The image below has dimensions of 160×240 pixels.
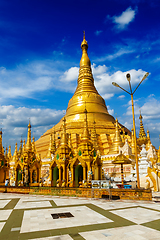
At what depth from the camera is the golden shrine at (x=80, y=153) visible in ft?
56.5

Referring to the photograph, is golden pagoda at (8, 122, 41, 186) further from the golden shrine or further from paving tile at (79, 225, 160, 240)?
paving tile at (79, 225, 160, 240)

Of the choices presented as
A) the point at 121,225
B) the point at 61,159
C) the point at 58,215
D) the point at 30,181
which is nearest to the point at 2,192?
the point at 30,181

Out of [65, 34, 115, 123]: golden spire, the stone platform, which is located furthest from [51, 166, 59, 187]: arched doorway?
[65, 34, 115, 123]: golden spire

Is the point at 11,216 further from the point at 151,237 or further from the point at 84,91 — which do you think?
the point at 84,91

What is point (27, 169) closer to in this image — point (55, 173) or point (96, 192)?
point (55, 173)

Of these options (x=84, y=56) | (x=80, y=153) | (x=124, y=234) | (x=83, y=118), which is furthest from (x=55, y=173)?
(x=84, y=56)

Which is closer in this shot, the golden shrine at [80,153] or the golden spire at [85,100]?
the golden shrine at [80,153]

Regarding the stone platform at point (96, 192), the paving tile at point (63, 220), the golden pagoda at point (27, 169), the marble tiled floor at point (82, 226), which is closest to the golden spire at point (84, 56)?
the golden pagoda at point (27, 169)

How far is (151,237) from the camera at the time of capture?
15.5 feet

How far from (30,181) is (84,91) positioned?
108ft

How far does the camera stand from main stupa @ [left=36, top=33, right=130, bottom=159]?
127 ft

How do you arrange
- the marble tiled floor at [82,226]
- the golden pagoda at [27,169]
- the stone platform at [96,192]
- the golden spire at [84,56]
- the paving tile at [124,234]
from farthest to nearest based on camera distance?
1. the golden spire at [84,56]
2. the golden pagoda at [27,169]
3. the stone platform at [96,192]
4. the marble tiled floor at [82,226]
5. the paving tile at [124,234]

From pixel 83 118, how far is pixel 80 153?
26423 millimetres

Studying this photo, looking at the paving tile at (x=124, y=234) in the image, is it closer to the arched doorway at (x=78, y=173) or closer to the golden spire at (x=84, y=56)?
the arched doorway at (x=78, y=173)
